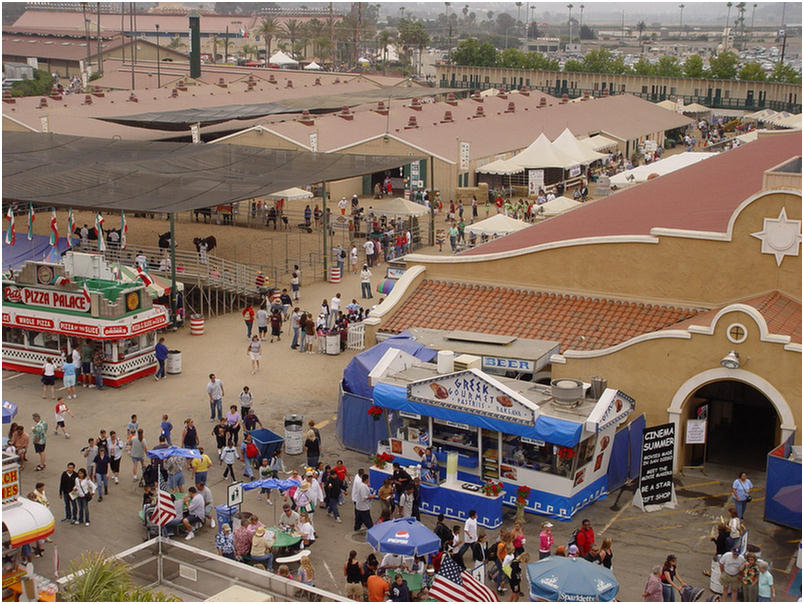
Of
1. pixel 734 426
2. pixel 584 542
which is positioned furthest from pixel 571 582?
pixel 734 426

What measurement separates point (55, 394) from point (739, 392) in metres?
17.5

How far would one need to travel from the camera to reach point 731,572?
17875 mm

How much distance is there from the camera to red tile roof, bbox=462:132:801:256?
27109 millimetres

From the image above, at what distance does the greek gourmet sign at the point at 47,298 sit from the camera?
29172 millimetres

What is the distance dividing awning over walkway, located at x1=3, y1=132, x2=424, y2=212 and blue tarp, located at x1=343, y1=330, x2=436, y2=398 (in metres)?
13.6

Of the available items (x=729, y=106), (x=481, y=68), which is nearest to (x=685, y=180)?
(x=729, y=106)

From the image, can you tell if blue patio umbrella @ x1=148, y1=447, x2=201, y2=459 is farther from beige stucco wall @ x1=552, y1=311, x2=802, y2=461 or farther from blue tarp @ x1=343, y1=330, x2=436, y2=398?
beige stucco wall @ x1=552, y1=311, x2=802, y2=461

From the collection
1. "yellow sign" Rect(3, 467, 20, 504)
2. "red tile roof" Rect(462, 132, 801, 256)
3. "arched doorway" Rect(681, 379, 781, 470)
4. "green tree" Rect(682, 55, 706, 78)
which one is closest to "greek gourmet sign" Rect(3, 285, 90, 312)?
"red tile roof" Rect(462, 132, 801, 256)

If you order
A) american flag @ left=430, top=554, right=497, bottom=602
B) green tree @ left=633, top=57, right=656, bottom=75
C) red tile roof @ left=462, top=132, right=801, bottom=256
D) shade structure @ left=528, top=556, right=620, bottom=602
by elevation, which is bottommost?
american flag @ left=430, top=554, right=497, bottom=602

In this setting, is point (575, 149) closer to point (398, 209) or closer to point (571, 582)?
point (398, 209)

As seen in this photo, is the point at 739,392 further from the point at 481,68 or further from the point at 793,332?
the point at 481,68

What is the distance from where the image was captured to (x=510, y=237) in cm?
3003

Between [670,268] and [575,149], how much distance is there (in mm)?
38314

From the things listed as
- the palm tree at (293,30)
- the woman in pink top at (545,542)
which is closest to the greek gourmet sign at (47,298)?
the woman in pink top at (545,542)
